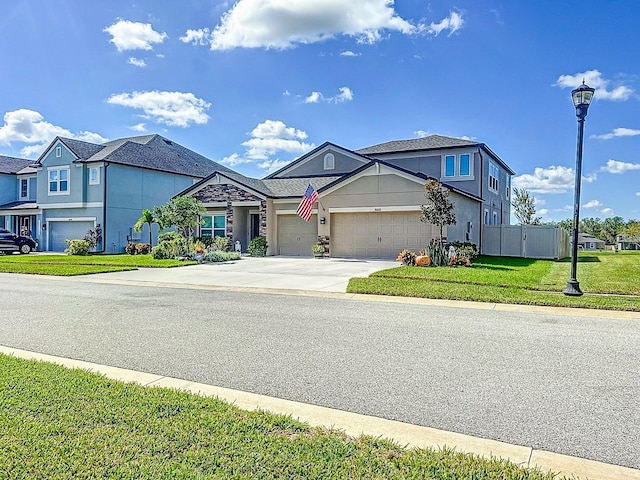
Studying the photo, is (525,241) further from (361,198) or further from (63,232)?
(63,232)

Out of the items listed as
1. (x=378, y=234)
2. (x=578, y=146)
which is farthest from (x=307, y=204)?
(x=578, y=146)

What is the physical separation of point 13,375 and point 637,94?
2404 centimetres

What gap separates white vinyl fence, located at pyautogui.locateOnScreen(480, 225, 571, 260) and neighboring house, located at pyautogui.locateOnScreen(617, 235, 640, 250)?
78.7 feet

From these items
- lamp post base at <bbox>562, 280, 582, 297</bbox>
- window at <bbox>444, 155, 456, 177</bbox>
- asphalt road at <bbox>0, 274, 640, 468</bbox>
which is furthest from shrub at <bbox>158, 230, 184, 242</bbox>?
lamp post base at <bbox>562, 280, 582, 297</bbox>

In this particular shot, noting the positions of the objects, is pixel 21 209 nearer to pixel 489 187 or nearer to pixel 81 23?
pixel 81 23

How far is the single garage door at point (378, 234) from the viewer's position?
70.3ft

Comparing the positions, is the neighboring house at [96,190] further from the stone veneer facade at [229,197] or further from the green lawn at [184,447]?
the green lawn at [184,447]

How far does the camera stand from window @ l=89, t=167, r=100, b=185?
95.6 feet

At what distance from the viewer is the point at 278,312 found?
359 inches

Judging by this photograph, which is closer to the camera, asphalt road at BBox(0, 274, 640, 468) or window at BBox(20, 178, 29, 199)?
asphalt road at BBox(0, 274, 640, 468)

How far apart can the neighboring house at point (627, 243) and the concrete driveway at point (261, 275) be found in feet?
124

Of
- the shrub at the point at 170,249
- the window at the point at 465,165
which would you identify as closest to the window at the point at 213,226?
the shrub at the point at 170,249

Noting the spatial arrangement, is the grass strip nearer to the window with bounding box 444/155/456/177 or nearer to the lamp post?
the lamp post

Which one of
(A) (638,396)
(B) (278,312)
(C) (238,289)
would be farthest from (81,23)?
(A) (638,396)
